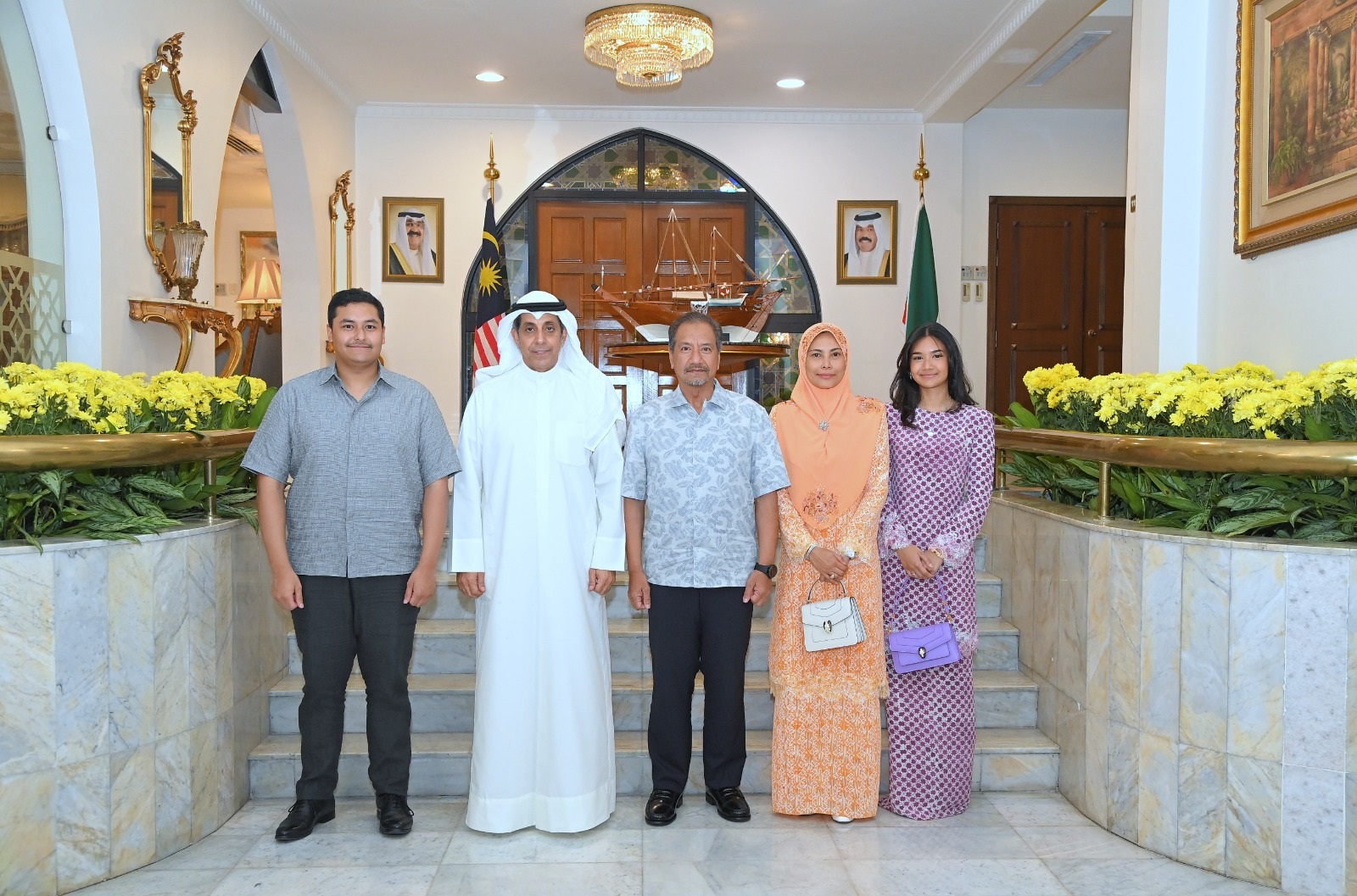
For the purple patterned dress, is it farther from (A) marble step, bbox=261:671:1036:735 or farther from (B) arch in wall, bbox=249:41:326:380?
(B) arch in wall, bbox=249:41:326:380

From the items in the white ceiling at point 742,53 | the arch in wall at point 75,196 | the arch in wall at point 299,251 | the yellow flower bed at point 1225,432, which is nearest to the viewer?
the yellow flower bed at point 1225,432

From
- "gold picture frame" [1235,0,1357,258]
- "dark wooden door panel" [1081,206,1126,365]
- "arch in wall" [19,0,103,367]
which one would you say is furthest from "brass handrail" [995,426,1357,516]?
"dark wooden door panel" [1081,206,1126,365]

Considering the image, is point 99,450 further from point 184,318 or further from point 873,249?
point 873,249

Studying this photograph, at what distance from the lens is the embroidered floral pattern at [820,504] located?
3.37 metres

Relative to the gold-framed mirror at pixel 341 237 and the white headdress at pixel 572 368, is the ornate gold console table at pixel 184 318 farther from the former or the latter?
the gold-framed mirror at pixel 341 237

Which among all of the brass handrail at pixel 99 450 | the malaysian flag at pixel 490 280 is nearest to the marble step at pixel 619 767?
the brass handrail at pixel 99 450

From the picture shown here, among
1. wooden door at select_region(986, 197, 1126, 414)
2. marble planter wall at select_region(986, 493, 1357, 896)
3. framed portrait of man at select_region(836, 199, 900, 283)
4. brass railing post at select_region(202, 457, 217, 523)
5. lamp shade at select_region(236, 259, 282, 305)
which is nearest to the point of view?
marble planter wall at select_region(986, 493, 1357, 896)

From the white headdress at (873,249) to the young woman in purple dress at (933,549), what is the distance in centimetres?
556

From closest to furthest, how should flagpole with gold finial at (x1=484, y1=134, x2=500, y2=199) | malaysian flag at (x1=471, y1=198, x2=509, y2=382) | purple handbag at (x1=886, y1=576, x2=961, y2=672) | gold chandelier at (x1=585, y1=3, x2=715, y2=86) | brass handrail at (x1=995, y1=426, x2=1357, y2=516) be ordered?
brass handrail at (x1=995, y1=426, x2=1357, y2=516)
purple handbag at (x1=886, y1=576, x2=961, y2=672)
gold chandelier at (x1=585, y1=3, x2=715, y2=86)
malaysian flag at (x1=471, y1=198, x2=509, y2=382)
flagpole with gold finial at (x1=484, y1=134, x2=500, y2=199)

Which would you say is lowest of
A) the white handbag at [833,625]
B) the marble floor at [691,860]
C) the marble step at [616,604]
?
the marble floor at [691,860]

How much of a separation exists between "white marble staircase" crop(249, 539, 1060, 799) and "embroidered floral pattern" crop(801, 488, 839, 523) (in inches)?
36.1

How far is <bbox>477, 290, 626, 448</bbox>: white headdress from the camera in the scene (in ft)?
10.9

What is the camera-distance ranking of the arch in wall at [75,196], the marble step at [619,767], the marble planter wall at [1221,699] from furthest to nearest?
the arch in wall at [75,196] < the marble step at [619,767] < the marble planter wall at [1221,699]

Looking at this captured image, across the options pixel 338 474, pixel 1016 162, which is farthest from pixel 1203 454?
pixel 1016 162
